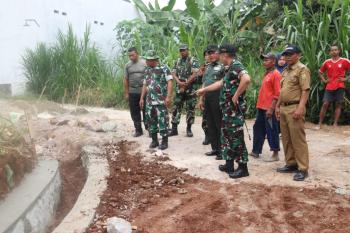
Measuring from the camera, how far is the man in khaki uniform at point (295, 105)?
4.57 meters

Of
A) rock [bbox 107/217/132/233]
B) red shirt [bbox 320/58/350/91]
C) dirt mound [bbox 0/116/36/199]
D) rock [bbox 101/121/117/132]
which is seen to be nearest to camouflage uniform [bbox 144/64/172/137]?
rock [bbox 101/121/117/132]

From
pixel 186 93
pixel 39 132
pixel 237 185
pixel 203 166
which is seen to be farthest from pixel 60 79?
pixel 237 185

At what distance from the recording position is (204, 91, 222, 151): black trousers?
556cm

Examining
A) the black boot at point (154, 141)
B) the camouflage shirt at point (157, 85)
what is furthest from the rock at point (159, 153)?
the camouflage shirt at point (157, 85)

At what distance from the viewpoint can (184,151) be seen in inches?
244

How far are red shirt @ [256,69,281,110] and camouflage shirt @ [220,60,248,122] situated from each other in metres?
0.72

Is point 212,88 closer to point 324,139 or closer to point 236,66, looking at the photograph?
point 236,66

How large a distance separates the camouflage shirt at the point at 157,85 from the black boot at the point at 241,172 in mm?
1728

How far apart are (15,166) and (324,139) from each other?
481cm

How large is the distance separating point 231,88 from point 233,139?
1.90 ft

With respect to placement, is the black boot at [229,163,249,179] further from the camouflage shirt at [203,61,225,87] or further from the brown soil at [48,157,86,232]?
the brown soil at [48,157,86,232]

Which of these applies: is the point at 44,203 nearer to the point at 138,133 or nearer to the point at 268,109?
the point at 268,109

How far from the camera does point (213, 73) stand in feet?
18.5

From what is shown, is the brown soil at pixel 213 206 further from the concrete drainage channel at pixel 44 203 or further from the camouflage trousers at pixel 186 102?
the camouflage trousers at pixel 186 102
